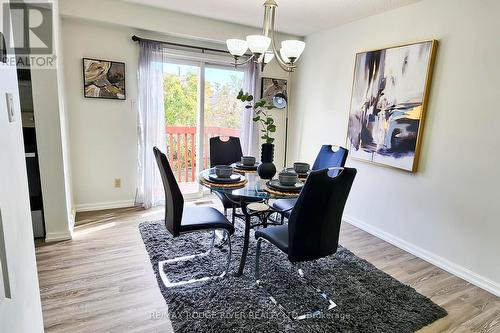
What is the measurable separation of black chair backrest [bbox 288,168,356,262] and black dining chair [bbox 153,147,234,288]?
2.05ft

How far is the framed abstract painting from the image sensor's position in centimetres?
273

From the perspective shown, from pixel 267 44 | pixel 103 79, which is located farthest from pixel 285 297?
pixel 103 79

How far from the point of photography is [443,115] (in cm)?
258

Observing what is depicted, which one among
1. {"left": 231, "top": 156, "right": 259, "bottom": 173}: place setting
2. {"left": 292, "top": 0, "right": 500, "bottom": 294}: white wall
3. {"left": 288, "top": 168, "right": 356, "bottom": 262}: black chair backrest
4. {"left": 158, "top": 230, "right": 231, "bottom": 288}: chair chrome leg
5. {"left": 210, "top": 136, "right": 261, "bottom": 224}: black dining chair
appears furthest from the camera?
{"left": 210, "top": 136, "right": 261, "bottom": 224}: black dining chair

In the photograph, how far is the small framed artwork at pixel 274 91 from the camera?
4.24 m

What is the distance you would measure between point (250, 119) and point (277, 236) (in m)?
2.53

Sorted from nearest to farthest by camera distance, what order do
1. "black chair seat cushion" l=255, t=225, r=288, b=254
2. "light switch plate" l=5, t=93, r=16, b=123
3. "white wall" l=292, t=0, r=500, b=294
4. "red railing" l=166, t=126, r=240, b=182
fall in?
"light switch plate" l=5, t=93, r=16, b=123 → "black chair seat cushion" l=255, t=225, r=288, b=254 → "white wall" l=292, t=0, r=500, b=294 → "red railing" l=166, t=126, r=240, b=182

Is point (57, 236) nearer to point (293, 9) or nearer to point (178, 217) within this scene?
point (178, 217)

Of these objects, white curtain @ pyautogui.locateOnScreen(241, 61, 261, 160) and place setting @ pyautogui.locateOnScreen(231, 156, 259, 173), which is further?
white curtain @ pyautogui.locateOnScreen(241, 61, 261, 160)

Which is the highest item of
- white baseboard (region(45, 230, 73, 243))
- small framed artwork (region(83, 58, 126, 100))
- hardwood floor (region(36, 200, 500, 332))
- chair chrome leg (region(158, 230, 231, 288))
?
small framed artwork (region(83, 58, 126, 100))

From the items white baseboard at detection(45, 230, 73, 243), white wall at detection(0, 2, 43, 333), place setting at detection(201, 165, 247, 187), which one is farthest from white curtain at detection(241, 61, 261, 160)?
white wall at detection(0, 2, 43, 333)

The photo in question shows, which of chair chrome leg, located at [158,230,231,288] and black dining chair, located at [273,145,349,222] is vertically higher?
black dining chair, located at [273,145,349,222]

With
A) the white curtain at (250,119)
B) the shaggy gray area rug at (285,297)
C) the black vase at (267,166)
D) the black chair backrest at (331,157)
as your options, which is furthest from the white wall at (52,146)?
the black chair backrest at (331,157)

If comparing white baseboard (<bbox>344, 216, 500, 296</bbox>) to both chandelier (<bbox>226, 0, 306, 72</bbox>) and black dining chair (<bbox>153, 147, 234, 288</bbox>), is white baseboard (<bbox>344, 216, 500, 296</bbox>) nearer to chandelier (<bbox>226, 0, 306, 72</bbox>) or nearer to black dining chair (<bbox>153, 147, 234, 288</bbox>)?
black dining chair (<bbox>153, 147, 234, 288</bbox>)
